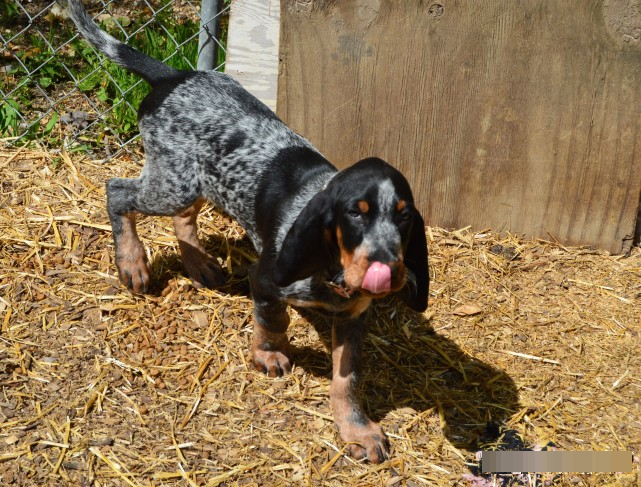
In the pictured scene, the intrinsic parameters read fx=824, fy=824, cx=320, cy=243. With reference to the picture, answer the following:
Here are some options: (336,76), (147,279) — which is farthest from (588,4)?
(147,279)

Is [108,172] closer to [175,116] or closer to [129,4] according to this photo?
[175,116]

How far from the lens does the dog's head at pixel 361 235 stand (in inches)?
133

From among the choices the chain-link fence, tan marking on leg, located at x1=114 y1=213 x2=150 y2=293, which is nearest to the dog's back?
tan marking on leg, located at x1=114 y1=213 x2=150 y2=293

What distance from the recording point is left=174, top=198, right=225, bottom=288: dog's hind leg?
4.95 meters

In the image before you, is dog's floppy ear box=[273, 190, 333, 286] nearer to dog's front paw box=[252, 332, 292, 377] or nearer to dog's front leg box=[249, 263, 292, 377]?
dog's front leg box=[249, 263, 292, 377]

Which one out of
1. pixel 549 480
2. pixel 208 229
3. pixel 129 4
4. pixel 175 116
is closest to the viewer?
pixel 549 480

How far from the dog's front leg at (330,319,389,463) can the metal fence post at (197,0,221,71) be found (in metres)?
2.35

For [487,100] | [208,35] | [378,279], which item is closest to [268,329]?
[378,279]

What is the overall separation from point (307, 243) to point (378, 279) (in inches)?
18.1

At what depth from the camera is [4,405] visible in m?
3.95

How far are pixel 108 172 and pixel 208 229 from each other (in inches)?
34.6

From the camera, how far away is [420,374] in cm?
448

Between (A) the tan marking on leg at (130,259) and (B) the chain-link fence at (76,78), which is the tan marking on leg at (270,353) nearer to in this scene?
(A) the tan marking on leg at (130,259)

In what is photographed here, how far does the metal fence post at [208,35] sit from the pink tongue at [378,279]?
2768 millimetres
